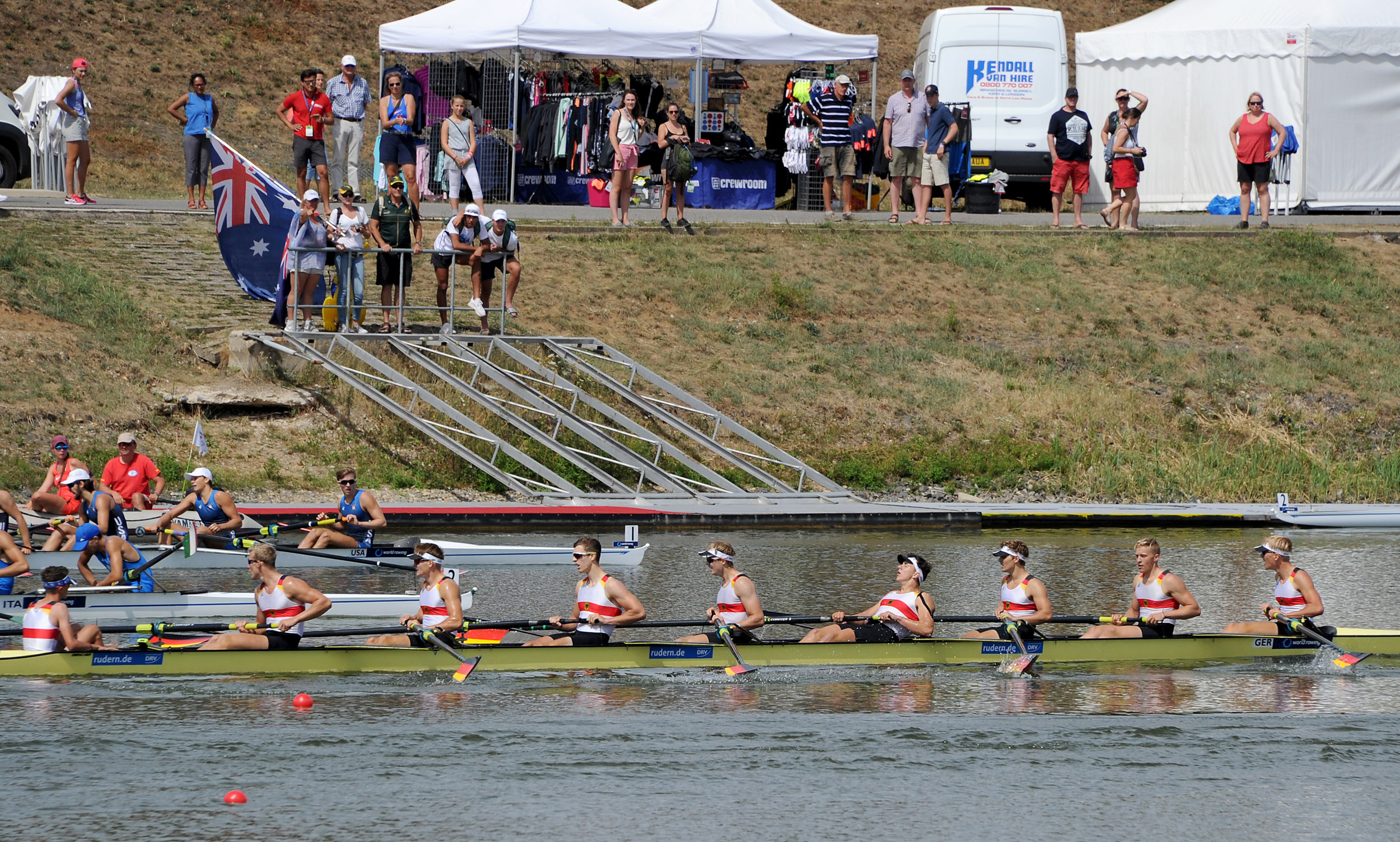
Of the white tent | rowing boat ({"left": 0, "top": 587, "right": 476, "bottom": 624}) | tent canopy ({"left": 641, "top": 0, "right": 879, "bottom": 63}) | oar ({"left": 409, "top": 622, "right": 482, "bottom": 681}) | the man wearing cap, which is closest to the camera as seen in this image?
oar ({"left": 409, "top": 622, "right": 482, "bottom": 681})

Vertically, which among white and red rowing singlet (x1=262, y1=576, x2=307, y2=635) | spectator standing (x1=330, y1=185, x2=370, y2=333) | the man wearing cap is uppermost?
spectator standing (x1=330, y1=185, x2=370, y2=333)

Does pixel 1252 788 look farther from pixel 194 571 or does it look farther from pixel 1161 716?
pixel 194 571

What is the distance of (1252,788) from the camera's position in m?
9.58

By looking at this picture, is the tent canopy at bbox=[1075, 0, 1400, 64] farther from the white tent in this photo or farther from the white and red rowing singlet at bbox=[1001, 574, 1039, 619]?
the white and red rowing singlet at bbox=[1001, 574, 1039, 619]

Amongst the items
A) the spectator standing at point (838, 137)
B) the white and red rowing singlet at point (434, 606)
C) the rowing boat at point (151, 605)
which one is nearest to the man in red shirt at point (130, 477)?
the rowing boat at point (151, 605)

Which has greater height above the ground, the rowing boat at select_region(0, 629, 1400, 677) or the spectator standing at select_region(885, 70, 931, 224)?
the spectator standing at select_region(885, 70, 931, 224)

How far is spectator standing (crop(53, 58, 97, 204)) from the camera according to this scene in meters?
21.4

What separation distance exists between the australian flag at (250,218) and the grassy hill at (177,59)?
11.5m

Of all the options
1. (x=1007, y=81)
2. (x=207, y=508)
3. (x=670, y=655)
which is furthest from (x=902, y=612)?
(x=1007, y=81)

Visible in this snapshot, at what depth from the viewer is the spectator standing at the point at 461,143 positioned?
20.9 metres

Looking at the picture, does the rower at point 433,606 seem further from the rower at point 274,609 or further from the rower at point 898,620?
the rower at point 898,620

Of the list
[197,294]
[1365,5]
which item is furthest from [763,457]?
[1365,5]

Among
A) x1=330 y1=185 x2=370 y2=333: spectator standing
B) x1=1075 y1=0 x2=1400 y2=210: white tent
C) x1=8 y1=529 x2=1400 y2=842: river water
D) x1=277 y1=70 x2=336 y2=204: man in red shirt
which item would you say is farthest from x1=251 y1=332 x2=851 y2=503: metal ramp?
x1=1075 y1=0 x2=1400 y2=210: white tent

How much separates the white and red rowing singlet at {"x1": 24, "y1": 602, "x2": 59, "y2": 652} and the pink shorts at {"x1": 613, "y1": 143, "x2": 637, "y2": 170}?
12716 millimetres
